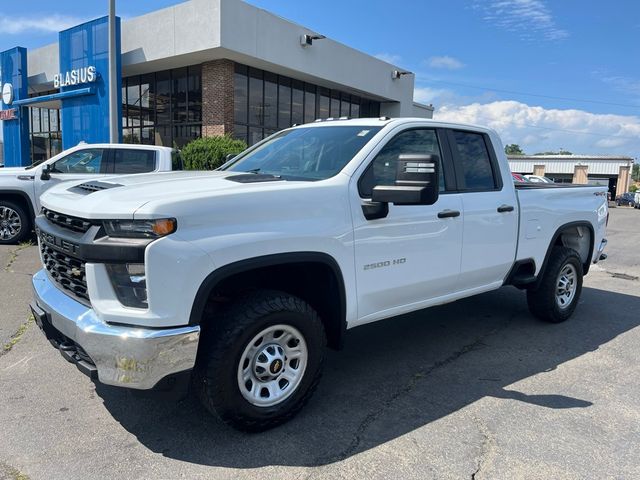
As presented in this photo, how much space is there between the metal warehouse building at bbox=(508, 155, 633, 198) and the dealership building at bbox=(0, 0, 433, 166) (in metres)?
41.9

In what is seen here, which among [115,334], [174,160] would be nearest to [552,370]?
[115,334]

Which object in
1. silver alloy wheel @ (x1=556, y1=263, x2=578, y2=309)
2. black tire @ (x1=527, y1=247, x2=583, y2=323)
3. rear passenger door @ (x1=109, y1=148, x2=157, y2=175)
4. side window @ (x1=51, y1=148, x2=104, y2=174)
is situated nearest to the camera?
black tire @ (x1=527, y1=247, x2=583, y2=323)

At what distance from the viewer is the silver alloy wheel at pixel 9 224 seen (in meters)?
9.17

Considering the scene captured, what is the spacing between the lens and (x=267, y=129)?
23.3 m

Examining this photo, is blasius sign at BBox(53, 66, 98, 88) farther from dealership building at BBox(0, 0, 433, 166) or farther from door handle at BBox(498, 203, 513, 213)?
door handle at BBox(498, 203, 513, 213)

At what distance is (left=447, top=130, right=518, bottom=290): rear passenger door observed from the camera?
428 centimetres

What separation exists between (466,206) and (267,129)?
65.7 ft

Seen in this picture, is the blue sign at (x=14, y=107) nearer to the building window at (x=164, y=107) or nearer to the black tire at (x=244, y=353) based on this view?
the building window at (x=164, y=107)

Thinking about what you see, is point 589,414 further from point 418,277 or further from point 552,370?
point 418,277

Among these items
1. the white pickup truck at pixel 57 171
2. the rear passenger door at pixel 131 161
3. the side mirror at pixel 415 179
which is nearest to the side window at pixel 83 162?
the white pickup truck at pixel 57 171

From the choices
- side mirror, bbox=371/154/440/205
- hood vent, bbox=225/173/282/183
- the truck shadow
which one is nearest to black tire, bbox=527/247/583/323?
the truck shadow

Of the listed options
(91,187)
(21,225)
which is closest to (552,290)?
(91,187)

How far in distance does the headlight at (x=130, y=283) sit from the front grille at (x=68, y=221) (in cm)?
34

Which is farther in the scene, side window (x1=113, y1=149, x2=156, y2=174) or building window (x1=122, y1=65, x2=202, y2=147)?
building window (x1=122, y1=65, x2=202, y2=147)
